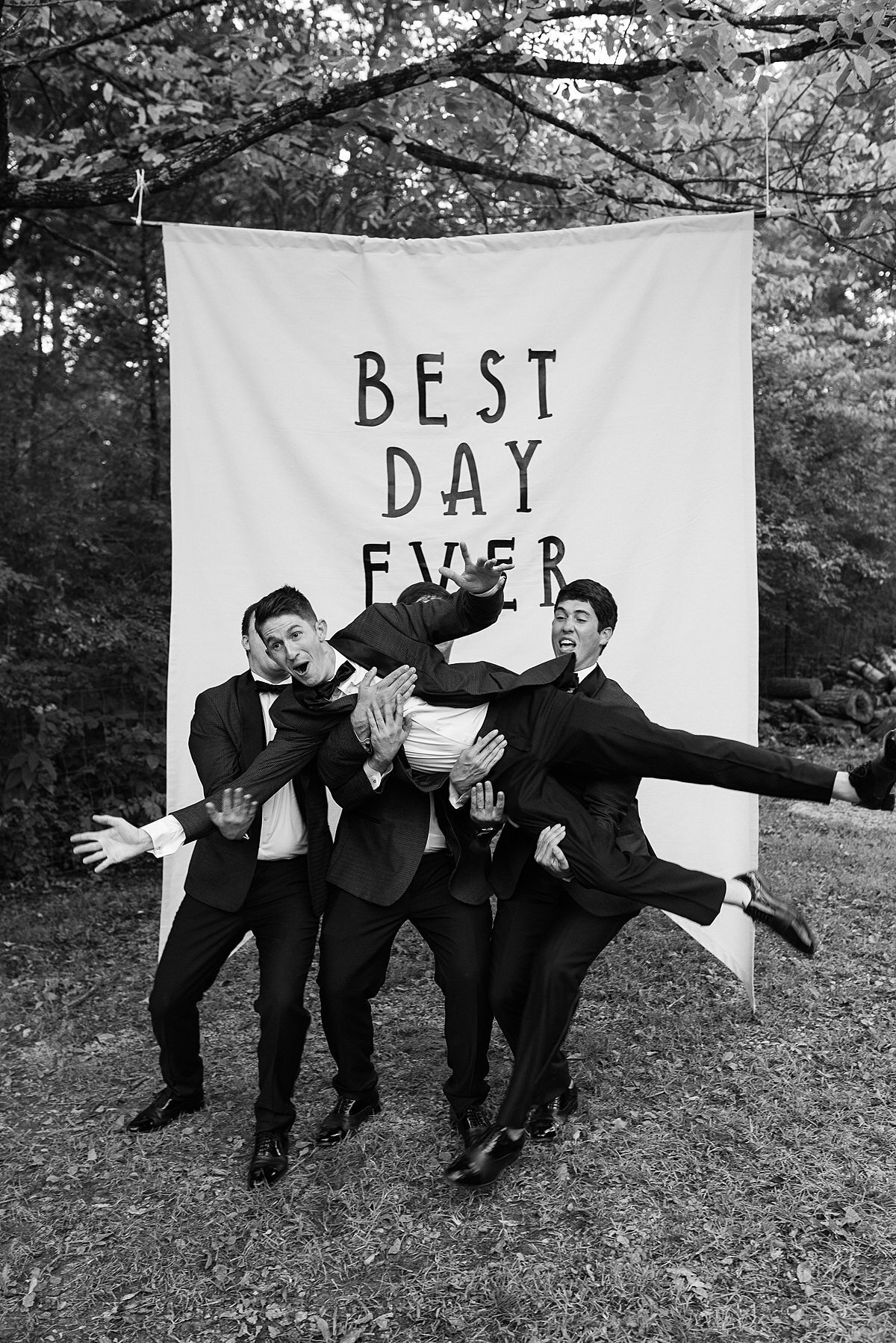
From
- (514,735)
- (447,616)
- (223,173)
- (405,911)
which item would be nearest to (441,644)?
(447,616)

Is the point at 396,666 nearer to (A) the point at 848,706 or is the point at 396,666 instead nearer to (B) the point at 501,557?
(B) the point at 501,557

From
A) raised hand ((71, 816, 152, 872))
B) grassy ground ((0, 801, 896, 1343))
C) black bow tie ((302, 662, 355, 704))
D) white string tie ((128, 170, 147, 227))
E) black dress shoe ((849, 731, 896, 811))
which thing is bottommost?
grassy ground ((0, 801, 896, 1343))

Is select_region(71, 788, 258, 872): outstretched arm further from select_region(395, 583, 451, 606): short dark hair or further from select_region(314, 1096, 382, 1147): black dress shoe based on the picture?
select_region(314, 1096, 382, 1147): black dress shoe

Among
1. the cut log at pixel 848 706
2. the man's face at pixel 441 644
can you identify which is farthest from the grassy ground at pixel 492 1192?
the cut log at pixel 848 706

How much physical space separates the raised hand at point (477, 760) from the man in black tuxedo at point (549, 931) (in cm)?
5

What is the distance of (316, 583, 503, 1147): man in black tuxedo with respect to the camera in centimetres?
343

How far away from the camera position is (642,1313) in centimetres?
276

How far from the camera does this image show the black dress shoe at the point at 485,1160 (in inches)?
127

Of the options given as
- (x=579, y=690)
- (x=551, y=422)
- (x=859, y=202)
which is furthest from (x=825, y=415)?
(x=579, y=690)

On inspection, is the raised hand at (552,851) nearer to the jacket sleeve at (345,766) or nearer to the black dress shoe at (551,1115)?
the jacket sleeve at (345,766)

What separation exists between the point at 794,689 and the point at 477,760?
32.6 ft

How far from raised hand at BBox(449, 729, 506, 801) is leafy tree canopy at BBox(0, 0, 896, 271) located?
268 centimetres

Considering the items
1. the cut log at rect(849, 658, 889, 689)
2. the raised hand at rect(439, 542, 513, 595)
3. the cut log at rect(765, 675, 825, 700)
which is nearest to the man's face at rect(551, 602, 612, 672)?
the raised hand at rect(439, 542, 513, 595)

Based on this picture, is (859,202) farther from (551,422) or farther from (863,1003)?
(863,1003)
